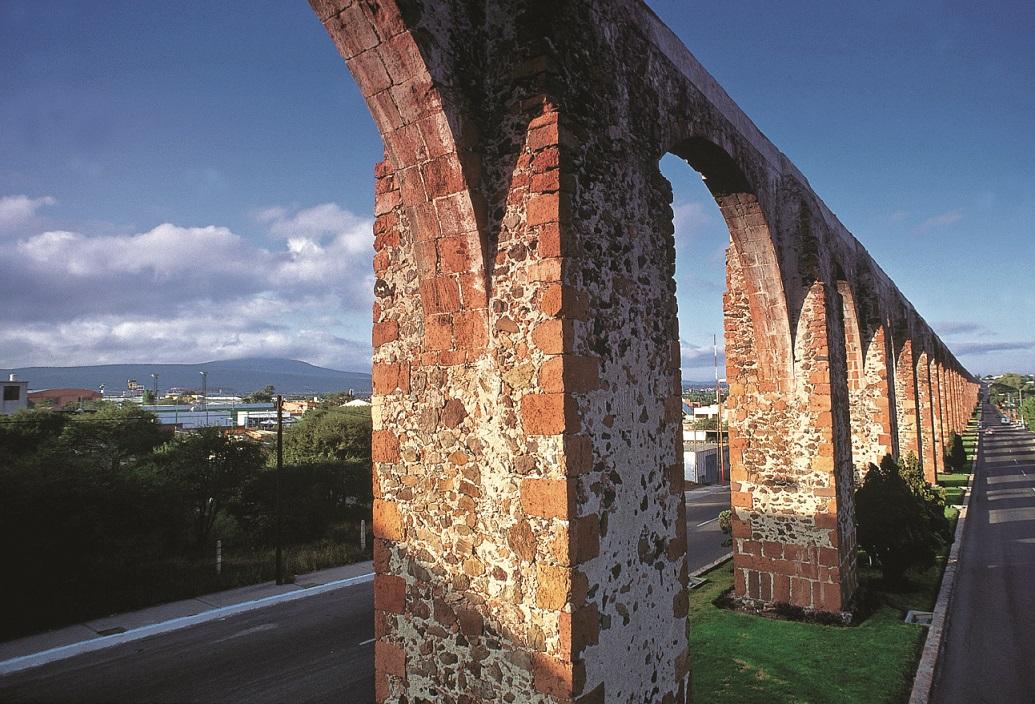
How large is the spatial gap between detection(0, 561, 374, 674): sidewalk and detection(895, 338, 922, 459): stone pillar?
58.4ft

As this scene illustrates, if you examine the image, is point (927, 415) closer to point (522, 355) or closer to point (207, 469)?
point (207, 469)

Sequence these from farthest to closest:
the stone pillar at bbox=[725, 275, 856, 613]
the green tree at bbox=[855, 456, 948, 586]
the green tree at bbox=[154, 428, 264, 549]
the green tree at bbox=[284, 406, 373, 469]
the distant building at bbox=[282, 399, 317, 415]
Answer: the distant building at bbox=[282, 399, 317, 415], the green tree at bbox=[284, 406, 373, 469], the green tree at bbox=[154, 428, 264, 549], the green tree at bbox=[855, 456, 948, 586], the stone pillar at bbox=[725, 275, 856, 613]

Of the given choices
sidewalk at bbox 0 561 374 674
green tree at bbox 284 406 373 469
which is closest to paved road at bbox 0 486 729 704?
sidewalk at bbox 0 561 374 674

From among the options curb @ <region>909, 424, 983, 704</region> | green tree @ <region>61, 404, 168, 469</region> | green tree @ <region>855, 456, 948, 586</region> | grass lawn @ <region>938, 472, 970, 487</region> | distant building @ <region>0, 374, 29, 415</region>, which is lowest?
grass lawn @ <region>938, 472, 970, 487</region>

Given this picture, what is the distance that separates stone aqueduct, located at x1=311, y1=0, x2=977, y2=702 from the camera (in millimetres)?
3686

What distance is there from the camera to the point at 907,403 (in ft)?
70.4

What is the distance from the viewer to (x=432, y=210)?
13.4 ft

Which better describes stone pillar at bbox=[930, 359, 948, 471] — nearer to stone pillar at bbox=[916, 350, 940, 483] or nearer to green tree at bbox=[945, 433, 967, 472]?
green tree at bbox=[945, 433, 967, 472]

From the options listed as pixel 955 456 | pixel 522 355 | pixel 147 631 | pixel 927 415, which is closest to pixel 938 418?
pixel 955 456

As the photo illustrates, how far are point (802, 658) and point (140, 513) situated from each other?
1472 cm

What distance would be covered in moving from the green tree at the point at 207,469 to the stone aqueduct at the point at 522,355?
15.0 metres

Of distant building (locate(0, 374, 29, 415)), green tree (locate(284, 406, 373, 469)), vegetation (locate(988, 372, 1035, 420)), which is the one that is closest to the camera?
green tree (locate(284, 406, 373, 469))

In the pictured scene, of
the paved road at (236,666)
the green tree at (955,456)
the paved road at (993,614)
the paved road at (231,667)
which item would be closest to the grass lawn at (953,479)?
the green tree at (955,456)

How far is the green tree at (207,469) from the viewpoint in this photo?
57.7ft
